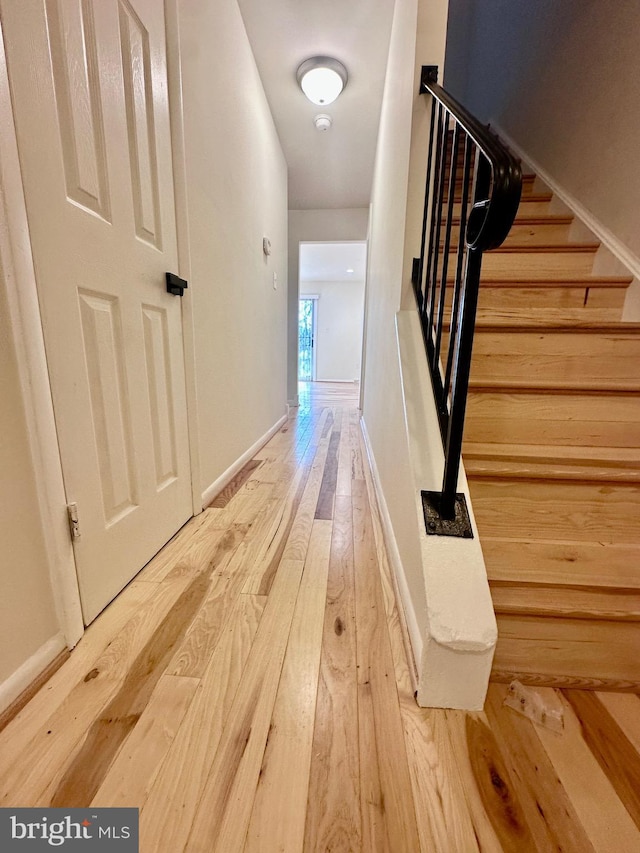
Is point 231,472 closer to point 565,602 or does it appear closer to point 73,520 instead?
point 73,520

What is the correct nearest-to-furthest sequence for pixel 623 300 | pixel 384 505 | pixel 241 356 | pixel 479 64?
pixel 623 300 < pixel 384 505 < pixel 241 356 < pixel 479 64

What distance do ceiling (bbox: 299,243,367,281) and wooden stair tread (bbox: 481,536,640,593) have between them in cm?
467

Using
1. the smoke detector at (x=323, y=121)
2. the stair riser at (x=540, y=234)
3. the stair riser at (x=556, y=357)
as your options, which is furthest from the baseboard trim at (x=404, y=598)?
the smoke detector at (x=323, y=121)

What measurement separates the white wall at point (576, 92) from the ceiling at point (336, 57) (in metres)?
0.86

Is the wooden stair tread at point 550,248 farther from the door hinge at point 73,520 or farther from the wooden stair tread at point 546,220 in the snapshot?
the door hinge at point 73,520

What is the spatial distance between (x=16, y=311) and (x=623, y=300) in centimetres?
196

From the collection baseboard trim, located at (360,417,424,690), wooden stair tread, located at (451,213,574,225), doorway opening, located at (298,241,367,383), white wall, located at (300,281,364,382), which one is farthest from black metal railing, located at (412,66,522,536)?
white wall, located at (300,281,364,382)

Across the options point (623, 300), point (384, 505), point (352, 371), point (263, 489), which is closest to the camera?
point (623, 300)

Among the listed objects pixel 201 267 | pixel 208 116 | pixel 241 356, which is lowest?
pixel 241 356

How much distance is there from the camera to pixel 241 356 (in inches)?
82.9

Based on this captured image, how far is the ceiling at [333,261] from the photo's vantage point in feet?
17.9

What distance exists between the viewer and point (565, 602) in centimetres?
79

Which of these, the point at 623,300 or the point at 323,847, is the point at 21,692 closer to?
the point at 323,847

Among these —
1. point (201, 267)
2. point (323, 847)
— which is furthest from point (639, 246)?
point (323, 847)
